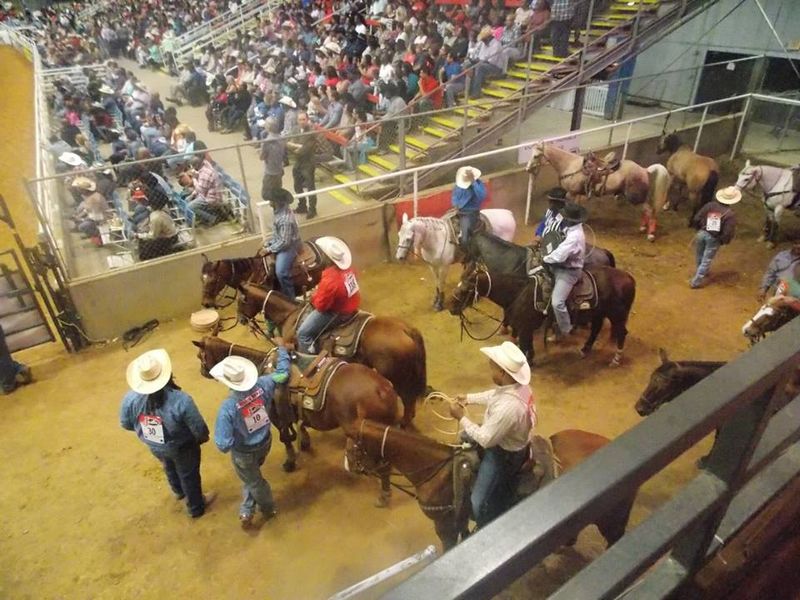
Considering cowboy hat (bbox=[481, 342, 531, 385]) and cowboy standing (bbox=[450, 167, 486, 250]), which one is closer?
cowboy hat (bbox=[481, 342, 531, 385])

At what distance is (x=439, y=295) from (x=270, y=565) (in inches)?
177

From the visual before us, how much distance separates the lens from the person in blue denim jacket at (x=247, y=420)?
4.14 meters

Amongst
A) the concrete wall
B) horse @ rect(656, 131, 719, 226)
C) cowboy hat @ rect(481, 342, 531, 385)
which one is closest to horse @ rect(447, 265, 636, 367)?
cowboy hat @ rect(481, 342, 531, 385)

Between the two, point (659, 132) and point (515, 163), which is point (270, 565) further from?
point (659, 132)

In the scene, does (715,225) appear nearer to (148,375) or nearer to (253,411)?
(253,411)

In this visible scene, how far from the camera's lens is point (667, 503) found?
3.79 ft

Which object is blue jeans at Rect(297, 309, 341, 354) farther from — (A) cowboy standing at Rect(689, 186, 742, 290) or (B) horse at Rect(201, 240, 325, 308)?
(A) cowboy standing at Rect(689, 186, 742, 290)

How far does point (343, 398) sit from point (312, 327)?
120 cm

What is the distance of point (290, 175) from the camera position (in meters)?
11.4

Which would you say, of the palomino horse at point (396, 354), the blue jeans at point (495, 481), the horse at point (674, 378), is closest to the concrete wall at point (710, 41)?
the horse at point (674, 378)

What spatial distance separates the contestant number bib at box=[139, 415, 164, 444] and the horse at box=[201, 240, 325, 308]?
9.22 feet

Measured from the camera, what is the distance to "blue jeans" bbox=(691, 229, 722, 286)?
774cm

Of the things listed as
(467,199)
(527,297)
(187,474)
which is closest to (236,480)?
(187,474)

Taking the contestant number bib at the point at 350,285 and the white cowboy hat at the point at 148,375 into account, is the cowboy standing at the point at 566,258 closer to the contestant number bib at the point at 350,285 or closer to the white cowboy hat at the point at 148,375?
the contestant number bib at the point at 350,285
